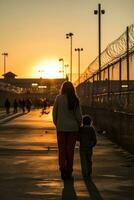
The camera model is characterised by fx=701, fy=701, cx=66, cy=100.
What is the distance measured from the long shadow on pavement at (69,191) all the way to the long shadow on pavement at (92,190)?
24 centimetres

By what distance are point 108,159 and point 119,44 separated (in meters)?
6.19

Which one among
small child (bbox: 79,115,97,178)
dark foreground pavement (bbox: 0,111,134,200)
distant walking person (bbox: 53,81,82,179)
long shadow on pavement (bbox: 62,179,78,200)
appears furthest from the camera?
small child (bbox: 79,115,97,178)

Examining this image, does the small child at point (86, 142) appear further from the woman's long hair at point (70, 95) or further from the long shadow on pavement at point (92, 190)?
the long shadow on pavement at point (92, 190)

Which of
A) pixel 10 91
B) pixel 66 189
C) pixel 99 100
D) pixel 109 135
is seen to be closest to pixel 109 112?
pixel 109 135

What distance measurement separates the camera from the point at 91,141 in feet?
42.1

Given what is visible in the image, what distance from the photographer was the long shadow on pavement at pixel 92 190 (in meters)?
10.0

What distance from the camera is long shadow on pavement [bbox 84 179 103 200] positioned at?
395 inches

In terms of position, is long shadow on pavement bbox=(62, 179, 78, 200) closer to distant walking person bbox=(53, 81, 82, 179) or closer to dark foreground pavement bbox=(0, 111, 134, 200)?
dark foreground pavement bbox=(0, 111, 134, 200)

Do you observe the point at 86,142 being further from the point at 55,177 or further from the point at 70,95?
the point at 70,95

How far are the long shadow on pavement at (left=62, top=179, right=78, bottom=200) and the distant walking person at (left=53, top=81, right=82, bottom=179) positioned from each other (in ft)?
1.68

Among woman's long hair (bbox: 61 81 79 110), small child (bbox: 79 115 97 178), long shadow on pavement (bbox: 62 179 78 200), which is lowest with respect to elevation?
long shadow on pavement (bbox: 62 179 78 200)

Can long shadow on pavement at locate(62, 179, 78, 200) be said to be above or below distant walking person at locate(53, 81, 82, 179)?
below

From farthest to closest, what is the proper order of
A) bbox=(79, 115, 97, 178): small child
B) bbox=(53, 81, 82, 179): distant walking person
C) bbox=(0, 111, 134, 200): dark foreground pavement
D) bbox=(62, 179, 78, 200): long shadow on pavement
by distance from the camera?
1. bbox=(79, 115, 97, 178): small child
2. bbox=(53, 81, 82, 179): distant walking person
3. bbox=(0, 111, 134, 200): dark foreground pavement
4. bbox=(62, 179, 78, 200): long shadow on pavement

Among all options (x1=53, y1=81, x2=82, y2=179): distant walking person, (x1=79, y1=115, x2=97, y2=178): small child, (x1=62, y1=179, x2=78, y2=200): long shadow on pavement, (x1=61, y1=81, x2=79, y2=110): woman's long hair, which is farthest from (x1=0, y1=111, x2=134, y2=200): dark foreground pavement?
(x1=61, y1=81, x2=79, y2=110): woman's long hair
